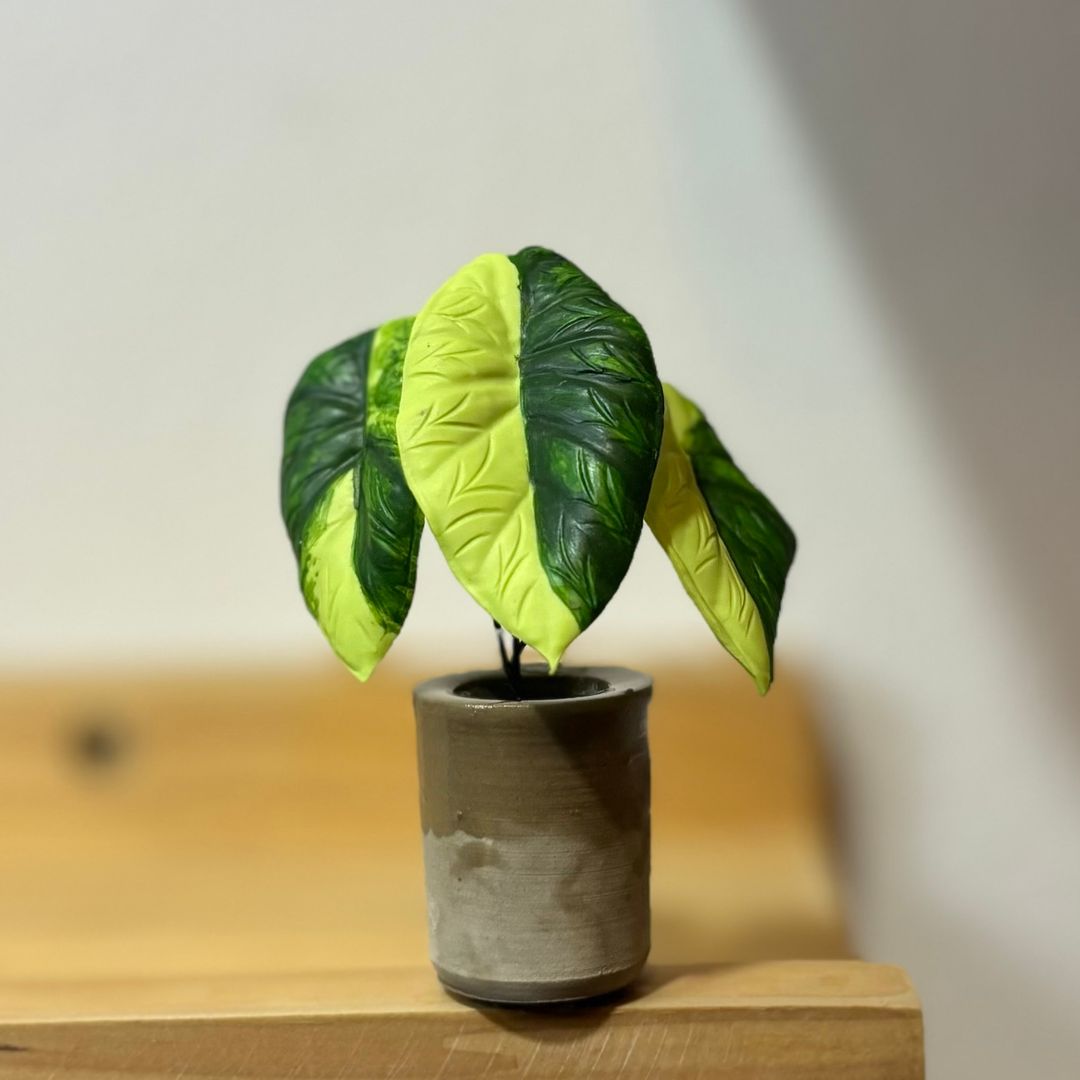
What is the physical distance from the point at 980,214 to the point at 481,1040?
740mm

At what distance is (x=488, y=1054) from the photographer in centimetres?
68

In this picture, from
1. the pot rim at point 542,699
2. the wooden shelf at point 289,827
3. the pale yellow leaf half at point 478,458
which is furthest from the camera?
the wooden shelf at point 289,827

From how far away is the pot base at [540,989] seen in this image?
665 mm

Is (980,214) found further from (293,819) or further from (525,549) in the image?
(293,819)

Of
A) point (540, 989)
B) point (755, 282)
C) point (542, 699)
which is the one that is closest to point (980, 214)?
point (755, 282)

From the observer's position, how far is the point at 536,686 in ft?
2.48

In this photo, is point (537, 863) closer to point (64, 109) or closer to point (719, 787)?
point (719, 787)

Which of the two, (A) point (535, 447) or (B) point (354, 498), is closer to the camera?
(A) point (535, 447)

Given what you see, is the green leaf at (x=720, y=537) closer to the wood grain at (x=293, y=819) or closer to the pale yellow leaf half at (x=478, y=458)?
the pale yellow leaf half at (x=478, y=458)

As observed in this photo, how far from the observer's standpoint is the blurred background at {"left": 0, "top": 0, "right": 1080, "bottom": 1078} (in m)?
0.96

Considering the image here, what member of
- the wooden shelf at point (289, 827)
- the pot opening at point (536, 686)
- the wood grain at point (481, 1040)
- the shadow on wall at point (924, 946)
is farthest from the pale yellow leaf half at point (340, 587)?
the shadow on wall at point (924, 946)

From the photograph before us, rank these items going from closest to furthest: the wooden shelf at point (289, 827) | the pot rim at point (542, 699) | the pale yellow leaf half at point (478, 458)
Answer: the pale yellow leaf half at point (478, 458) → the pot rim at point (542, 699) → the wooden shelf at point (289, 827)

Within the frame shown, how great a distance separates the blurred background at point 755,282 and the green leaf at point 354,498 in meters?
0.28

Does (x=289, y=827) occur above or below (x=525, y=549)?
below
